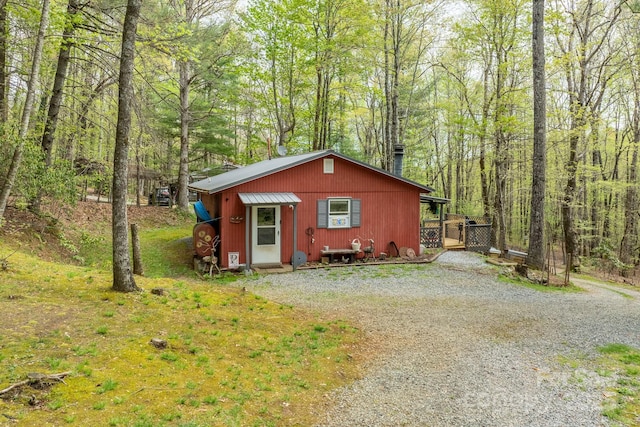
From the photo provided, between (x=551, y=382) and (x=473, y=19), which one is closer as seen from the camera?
(x=551, y=382)

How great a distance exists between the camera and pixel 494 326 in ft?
22.7

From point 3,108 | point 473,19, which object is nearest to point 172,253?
point 3,108

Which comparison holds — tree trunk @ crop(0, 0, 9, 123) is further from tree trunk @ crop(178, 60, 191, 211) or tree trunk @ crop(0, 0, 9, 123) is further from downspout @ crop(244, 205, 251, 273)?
tree trunk @ crop(178, 60, 191, 211)

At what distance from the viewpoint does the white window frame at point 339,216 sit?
12.6 meters

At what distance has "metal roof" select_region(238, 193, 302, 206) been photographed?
10.8m

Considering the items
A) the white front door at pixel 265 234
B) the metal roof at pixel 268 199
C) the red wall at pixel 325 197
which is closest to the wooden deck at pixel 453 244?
the red wall at pixel 325 197

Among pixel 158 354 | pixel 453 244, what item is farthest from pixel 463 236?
pixel 158 354

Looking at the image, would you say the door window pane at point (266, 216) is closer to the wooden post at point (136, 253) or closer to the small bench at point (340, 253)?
the small bench at point (340, 253)

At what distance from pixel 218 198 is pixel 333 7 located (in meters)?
11.8

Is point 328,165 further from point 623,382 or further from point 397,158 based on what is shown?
point 623,382

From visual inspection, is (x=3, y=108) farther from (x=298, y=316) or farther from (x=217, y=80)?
(x=217, y=80)

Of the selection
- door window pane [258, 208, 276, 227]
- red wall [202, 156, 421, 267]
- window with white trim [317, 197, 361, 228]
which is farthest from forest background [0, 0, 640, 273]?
window with white trim [317, 197, 361, 228]

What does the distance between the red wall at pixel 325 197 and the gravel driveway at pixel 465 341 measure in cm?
158

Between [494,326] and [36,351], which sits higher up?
[36,351]
